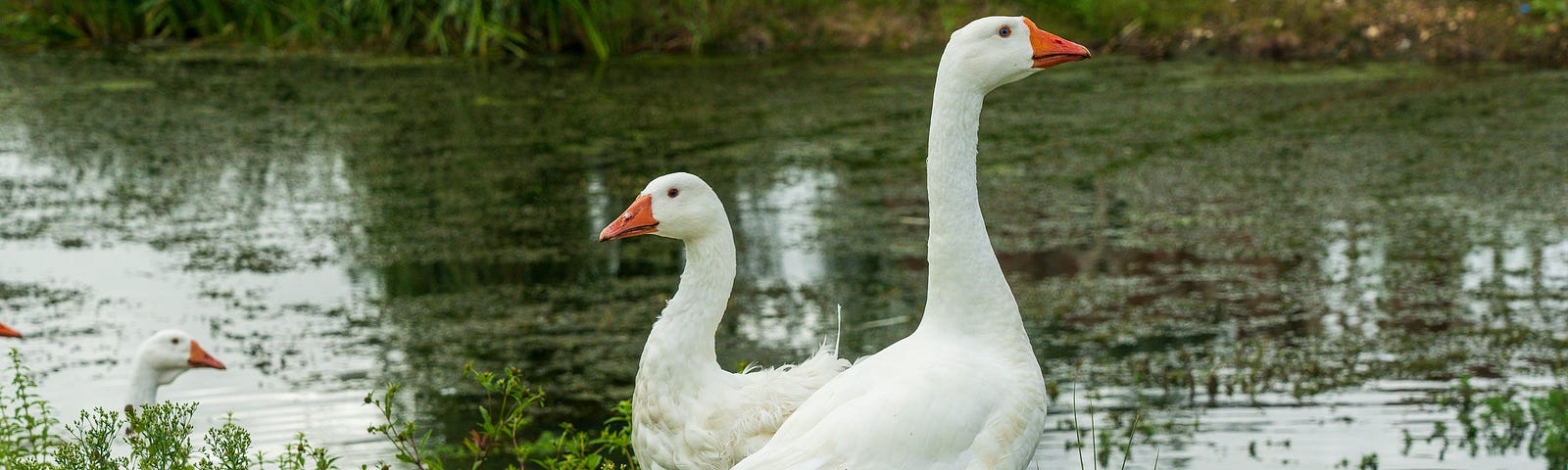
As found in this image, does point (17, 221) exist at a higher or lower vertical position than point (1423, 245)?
higher

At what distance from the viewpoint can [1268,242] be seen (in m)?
7.95

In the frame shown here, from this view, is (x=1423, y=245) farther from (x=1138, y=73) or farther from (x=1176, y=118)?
(x=1138, y=73)

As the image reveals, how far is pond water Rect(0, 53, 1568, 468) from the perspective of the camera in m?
5.91

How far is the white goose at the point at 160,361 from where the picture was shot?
5637mm

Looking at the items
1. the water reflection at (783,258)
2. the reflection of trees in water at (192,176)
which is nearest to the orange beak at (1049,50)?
the water reflection at (783,258)

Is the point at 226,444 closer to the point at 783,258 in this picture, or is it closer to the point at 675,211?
the point at 675,211

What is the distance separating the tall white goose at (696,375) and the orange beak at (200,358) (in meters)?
2.37

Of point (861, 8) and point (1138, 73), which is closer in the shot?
point (1138, 73)

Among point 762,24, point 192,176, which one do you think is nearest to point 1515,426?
point 192,176

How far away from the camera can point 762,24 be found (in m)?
14.5

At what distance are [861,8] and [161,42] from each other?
6.22m

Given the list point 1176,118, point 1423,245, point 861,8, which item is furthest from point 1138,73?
point 1423,245

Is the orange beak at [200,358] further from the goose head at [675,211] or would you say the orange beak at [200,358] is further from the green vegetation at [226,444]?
the goose head at [675,211]

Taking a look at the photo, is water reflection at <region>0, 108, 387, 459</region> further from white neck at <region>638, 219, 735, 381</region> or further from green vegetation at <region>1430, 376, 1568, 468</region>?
green vegetation at <region>1430, 376, 1568, 468</region>
